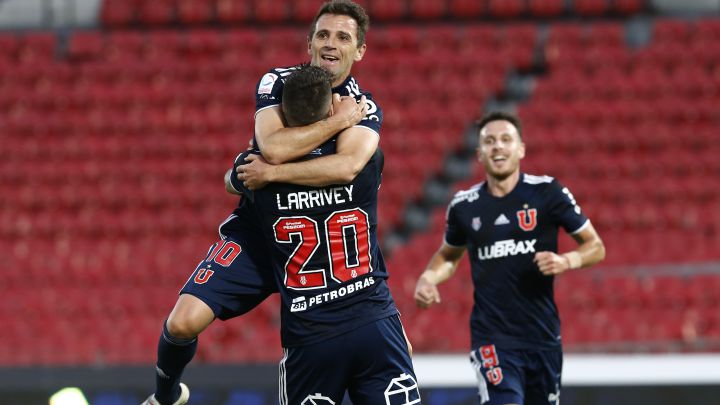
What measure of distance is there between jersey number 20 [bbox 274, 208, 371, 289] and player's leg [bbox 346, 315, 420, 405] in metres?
0.26

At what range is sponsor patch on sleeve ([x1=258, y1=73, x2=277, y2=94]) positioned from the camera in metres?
4.70

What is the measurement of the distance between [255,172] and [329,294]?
0.59 m

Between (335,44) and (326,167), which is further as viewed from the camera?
(335,44)

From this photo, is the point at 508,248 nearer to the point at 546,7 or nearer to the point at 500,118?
the point at 500,118

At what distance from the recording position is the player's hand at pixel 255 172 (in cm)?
455

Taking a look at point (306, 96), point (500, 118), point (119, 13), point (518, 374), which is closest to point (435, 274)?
point (518, 374)

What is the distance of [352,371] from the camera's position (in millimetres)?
4645

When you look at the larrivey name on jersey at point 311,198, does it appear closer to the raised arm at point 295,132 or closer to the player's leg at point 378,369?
the raised arm at point 295,132

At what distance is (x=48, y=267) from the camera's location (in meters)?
13.8

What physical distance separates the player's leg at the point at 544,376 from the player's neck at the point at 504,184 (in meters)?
0.96

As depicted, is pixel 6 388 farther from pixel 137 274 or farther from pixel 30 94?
pixel 30 94

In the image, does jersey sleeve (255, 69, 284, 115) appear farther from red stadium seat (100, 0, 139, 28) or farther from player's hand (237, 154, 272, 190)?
red stadium seat (100, 0, 139, 28)

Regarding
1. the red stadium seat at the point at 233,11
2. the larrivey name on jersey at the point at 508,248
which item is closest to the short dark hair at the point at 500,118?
the larrivey name on jersey at the point at 508,248

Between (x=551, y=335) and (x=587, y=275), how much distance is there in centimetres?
610
